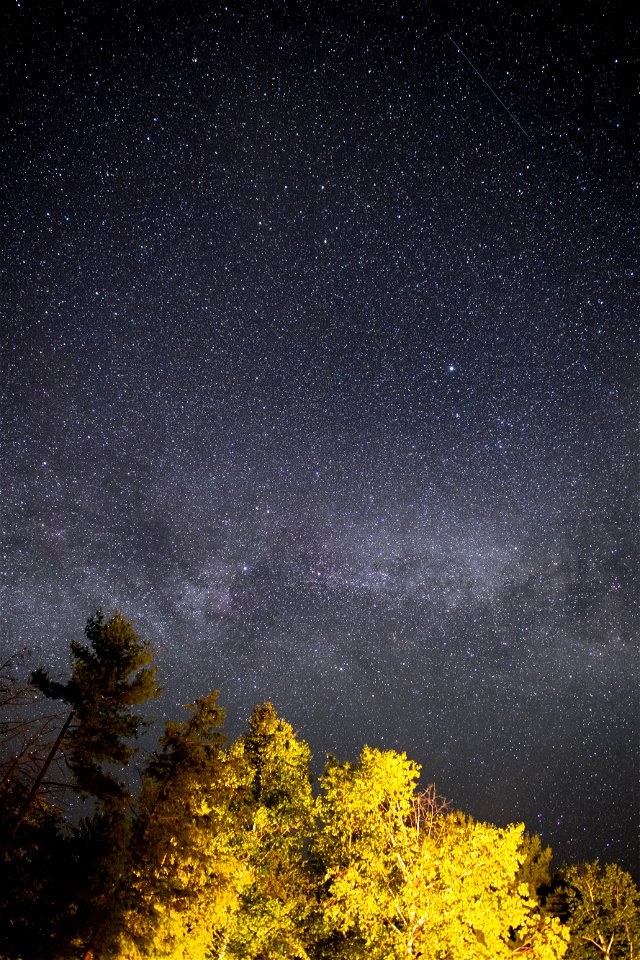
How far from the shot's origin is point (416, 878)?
12625mm

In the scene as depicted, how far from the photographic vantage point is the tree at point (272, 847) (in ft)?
47.4

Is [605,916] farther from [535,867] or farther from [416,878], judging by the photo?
[416,878]

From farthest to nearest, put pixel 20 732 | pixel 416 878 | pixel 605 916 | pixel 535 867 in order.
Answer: pixel 535 867
pixel 605 916
pixel 416 878
pixel 20 732

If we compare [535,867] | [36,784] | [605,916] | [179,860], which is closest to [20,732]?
[36,784]

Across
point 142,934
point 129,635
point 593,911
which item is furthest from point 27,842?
point 593,911

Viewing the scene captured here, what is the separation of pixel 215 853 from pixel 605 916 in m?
24.4

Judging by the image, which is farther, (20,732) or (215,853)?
(215,853)

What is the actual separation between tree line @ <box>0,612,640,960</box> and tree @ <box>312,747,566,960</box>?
36mm

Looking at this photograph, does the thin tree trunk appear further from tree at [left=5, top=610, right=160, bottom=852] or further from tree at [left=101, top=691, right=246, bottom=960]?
tree at [left=101, top=691, right=246, bottom=960]

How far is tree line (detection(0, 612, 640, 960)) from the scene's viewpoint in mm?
11172

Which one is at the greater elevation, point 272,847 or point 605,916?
point 605,916

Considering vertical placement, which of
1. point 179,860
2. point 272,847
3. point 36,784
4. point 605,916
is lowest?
point 179,860

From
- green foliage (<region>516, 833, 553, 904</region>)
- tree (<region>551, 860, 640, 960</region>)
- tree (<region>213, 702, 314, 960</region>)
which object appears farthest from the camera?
green foliage (<region>516, 833, 553, 904</region>)

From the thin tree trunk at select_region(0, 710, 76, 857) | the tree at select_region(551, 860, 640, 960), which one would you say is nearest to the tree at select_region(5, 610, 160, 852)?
the thin tree trunk at select_region(0, 710, 76, 857)
